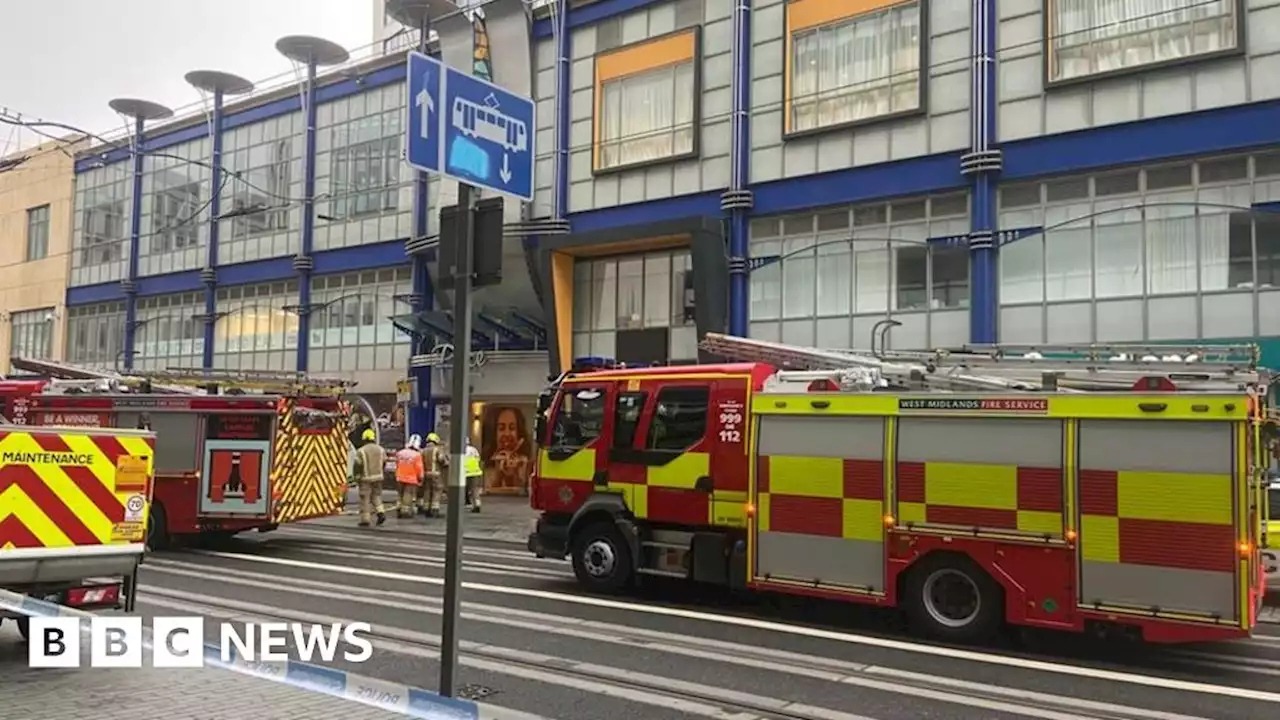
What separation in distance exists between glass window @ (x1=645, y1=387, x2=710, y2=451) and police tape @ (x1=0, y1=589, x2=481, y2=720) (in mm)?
4608

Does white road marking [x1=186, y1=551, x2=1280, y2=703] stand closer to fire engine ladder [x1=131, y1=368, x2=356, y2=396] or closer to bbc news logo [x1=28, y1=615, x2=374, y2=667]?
bbc news logo [x1=28, y1=615, x2=374, y2=667]

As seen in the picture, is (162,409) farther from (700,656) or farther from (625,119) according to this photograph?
(625,119)

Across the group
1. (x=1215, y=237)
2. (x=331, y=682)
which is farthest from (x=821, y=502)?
(x=1215, y=237)

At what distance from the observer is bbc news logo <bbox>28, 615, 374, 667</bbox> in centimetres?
712

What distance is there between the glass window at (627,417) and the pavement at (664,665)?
5.44ft

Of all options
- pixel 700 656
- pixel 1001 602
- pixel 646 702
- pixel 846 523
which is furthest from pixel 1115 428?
pixel 646 702

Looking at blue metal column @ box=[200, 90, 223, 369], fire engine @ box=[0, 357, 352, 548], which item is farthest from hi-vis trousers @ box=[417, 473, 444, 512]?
blue metal column @ box=[200, 90, 223, 369]

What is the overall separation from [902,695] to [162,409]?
11054mm

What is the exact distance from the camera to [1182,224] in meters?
17.5

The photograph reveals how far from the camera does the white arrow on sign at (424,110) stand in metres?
5.40

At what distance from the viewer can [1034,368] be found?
943 cm

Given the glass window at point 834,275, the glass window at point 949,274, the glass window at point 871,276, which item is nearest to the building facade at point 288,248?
the glass window at point 834,275

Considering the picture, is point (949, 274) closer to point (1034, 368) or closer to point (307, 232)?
point (1034, 368)

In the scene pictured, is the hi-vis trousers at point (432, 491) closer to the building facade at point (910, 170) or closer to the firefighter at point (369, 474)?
the firefighter at point (369, 474)
